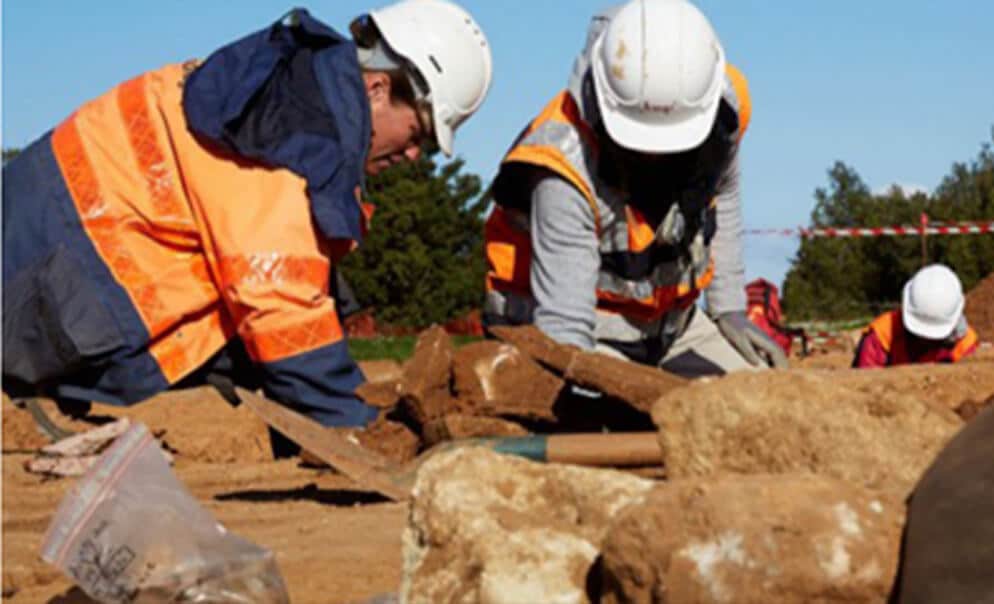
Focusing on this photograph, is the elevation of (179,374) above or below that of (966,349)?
above

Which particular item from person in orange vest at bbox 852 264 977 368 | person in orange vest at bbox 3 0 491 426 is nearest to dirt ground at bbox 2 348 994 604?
person in orange vest at bbox 3 0 491 426

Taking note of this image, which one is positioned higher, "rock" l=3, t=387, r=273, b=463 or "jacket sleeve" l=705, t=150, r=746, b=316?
"jacket sleeve" l=705, t=150, r=746, b=316

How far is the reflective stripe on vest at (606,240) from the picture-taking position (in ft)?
19.2

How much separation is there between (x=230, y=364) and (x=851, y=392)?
2.93 meters

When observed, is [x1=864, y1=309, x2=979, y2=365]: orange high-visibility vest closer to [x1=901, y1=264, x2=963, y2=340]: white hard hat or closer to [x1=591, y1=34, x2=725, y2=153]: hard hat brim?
[x1=901, y1=264, x2=963, y2=340]: white hard hat

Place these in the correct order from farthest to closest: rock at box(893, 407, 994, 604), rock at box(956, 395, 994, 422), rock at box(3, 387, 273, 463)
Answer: rock at box(3, 387, 273, 463)
rock at box(956, 395, 994, 422)
rock at box(893, 407, 994, 604)

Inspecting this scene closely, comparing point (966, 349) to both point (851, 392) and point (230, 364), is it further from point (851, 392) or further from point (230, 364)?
point (851, 392)

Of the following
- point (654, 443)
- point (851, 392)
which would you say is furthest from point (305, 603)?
point (851, 392)

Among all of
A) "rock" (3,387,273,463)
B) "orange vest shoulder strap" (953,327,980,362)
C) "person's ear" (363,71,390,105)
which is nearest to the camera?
"person's ear" (363,71,390,105)

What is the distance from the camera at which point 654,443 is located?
4.21m

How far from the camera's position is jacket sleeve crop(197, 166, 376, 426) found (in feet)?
16.5

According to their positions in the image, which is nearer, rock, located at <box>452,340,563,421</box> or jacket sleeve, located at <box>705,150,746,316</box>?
rock, located at <box>452,340,563,421</box>

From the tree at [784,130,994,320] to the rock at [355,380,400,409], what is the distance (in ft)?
71.6

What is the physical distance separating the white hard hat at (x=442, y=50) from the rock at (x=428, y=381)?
2.78ft
